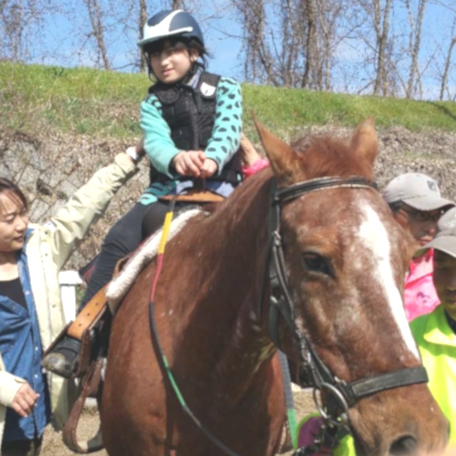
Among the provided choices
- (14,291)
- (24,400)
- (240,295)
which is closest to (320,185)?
(240,295)

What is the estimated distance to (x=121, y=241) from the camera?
4137mm

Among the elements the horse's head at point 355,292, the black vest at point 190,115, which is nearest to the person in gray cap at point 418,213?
Result: the black vest at point 190,115

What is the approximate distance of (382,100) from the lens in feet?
50.1

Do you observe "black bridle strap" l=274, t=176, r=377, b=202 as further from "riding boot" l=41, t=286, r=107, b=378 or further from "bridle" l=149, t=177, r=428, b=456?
"riding boot" l=41, t=286, r=107, b=378

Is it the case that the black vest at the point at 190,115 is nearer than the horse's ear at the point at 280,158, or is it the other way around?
the horse's ear at the point at 280,158

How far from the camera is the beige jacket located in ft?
13.4

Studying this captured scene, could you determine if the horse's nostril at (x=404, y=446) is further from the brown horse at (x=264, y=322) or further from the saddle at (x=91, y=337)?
the saddle at (x=91, y=337)

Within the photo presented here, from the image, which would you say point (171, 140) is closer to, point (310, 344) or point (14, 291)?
point (14, 291)

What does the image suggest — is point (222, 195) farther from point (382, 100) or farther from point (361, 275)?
point (382, 100)

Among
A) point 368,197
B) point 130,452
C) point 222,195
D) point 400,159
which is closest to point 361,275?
point 368,197

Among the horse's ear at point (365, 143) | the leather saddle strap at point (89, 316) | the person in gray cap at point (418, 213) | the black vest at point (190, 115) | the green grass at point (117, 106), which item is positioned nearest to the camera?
the horse's ear at point (365, 143)

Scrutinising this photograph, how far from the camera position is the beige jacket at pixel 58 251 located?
4.10 metres

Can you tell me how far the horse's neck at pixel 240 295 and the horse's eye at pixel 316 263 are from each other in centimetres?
38

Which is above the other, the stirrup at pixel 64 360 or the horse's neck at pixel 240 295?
the horse's neck at pixel 240 295
